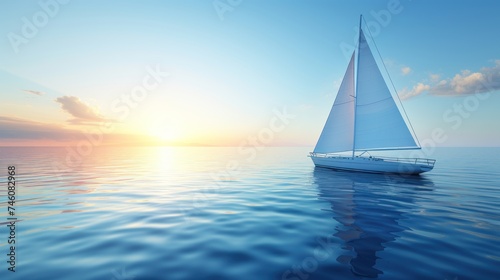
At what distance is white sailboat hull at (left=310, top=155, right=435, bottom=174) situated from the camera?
74.1 ft

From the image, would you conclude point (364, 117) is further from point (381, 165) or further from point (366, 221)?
point (366, 221)

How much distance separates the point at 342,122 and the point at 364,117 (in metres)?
2.97

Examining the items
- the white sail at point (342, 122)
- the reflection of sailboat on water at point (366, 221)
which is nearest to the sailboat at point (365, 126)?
the white sail at point (342, 122)

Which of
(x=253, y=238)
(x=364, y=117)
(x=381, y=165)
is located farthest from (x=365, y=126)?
(x=253, y=238)

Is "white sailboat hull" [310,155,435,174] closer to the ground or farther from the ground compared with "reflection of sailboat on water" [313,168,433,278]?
farther from the ground

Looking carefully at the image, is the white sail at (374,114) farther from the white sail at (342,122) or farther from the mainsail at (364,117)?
the white sail at (342,122)

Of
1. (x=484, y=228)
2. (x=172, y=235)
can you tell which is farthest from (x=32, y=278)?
(x=484, y=228)

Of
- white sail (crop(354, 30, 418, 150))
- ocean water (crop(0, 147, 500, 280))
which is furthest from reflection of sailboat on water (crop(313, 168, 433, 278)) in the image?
white sail (crop(354, 30, 418, 150))

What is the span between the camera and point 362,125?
26.0 meters

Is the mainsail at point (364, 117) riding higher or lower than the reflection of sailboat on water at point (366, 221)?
higher

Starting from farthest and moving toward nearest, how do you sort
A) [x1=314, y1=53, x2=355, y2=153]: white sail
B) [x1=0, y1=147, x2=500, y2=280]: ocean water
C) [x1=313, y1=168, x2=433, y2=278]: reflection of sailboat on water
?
[x1=314, y1=53, x2=355, y2=153]: white sail → [x1=313, y1=168, x2=433, y2=278]: reflection of sailboat on water → [x1=0, y1=147, x2=500, y2=280]: ocean water

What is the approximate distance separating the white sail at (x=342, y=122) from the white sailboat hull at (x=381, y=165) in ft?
6.17

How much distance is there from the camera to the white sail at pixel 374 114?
23.2 meters

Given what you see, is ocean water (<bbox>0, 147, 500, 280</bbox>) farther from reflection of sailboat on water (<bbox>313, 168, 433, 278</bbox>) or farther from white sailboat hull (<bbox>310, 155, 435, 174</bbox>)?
white sailboat hull (<bbox>310, 155, 435, 174</bbox>)
